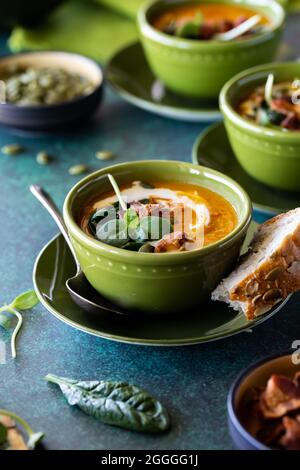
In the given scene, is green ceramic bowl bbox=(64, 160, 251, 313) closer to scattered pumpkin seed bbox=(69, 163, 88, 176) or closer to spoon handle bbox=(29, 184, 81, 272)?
spoon handle bbox=(29, 184, 81, 272)

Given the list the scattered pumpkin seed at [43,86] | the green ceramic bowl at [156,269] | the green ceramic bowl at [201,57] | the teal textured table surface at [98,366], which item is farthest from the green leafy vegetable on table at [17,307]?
the green ceramic bowl at [201,57]

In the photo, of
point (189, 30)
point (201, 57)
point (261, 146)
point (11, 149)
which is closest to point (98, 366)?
point (261, 146)

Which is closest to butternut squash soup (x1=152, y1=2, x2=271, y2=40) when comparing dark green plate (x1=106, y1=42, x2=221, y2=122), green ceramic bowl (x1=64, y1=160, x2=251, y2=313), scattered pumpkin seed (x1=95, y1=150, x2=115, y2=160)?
dark green plate (x1=106, y1=42, x2=221, y2=122)

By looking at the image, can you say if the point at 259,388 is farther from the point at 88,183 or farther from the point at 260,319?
the point at 88,183

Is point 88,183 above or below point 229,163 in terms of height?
above

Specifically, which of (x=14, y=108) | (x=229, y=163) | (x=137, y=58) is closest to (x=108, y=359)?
(x=229, y=163)

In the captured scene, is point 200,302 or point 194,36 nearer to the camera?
point 200,302

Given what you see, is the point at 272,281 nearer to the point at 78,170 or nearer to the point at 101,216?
the point at 101,216
